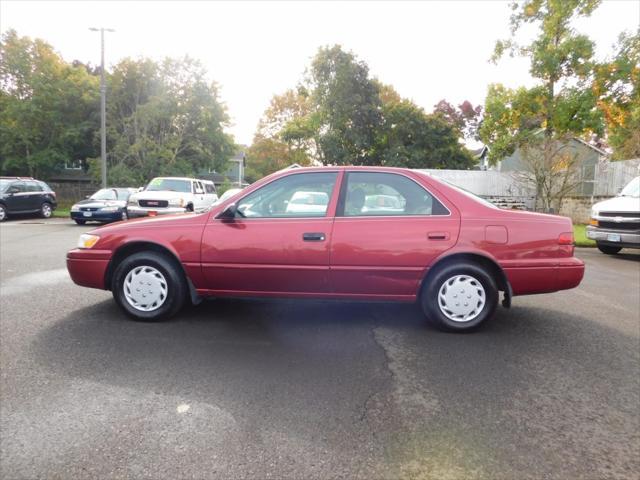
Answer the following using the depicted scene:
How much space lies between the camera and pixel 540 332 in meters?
4.40

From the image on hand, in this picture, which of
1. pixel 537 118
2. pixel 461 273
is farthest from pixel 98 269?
pixel 537 118

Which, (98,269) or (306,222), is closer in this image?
(306,222)

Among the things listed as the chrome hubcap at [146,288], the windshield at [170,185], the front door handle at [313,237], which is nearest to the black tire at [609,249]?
the front door handle at [313,237]

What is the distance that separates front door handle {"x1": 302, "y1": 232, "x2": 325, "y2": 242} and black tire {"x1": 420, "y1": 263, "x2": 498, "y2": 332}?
1069 millimetres

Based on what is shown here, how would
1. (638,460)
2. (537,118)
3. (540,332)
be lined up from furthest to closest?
(537,118) < (540,332) < (638,460)

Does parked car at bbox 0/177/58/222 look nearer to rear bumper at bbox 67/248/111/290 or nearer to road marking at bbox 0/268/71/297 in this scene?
road marking at bbox 0/268/71/297

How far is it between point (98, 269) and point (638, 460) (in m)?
4.56

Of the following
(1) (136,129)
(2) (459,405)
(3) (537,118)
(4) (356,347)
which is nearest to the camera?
(2) (459,405)

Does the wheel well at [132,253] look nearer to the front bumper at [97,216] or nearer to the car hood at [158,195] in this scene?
the car hood at [158,195]

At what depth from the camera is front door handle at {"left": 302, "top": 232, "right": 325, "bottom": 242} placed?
4.13 m

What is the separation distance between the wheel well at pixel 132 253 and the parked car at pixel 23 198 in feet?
56.0

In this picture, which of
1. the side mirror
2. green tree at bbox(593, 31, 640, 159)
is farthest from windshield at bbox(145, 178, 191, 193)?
green tree at bbox(593, 31, 640, 159)

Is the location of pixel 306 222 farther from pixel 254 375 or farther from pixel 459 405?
pixel 459 405

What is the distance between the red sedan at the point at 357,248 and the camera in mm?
4113
